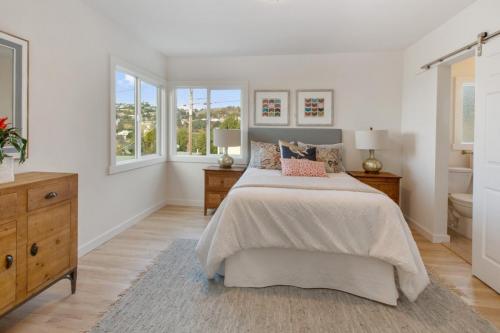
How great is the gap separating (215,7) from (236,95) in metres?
1.94

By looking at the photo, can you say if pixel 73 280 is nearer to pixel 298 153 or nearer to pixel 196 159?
pixel 298 153

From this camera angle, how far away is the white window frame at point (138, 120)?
3.42 metres

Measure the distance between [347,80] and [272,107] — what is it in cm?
117

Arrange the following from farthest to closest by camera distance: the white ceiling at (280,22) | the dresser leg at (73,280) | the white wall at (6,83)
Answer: the white ceiling at (280,22), the dresser leg at (73,280), the white wall at (6,83)

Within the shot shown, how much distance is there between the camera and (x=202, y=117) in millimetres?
5008

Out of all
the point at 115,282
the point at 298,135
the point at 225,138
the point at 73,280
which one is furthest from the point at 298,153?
the point at 73,280

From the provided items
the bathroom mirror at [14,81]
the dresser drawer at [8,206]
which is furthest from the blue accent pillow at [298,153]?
the dresser drawer at [8,206]

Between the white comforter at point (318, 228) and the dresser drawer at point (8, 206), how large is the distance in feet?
4.04

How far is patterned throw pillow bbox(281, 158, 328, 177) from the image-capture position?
3539 mm

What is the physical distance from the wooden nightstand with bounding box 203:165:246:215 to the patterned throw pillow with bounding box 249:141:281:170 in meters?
0.29

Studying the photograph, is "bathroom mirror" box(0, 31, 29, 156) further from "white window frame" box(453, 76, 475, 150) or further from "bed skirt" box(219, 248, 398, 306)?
"white window frame" box(453, 76, 475, 150)

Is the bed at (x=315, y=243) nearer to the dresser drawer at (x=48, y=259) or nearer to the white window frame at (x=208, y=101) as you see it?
the dresser drawer at (x=48, y=259)

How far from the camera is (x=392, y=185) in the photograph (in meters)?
3.98

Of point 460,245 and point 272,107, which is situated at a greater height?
point 272,107
